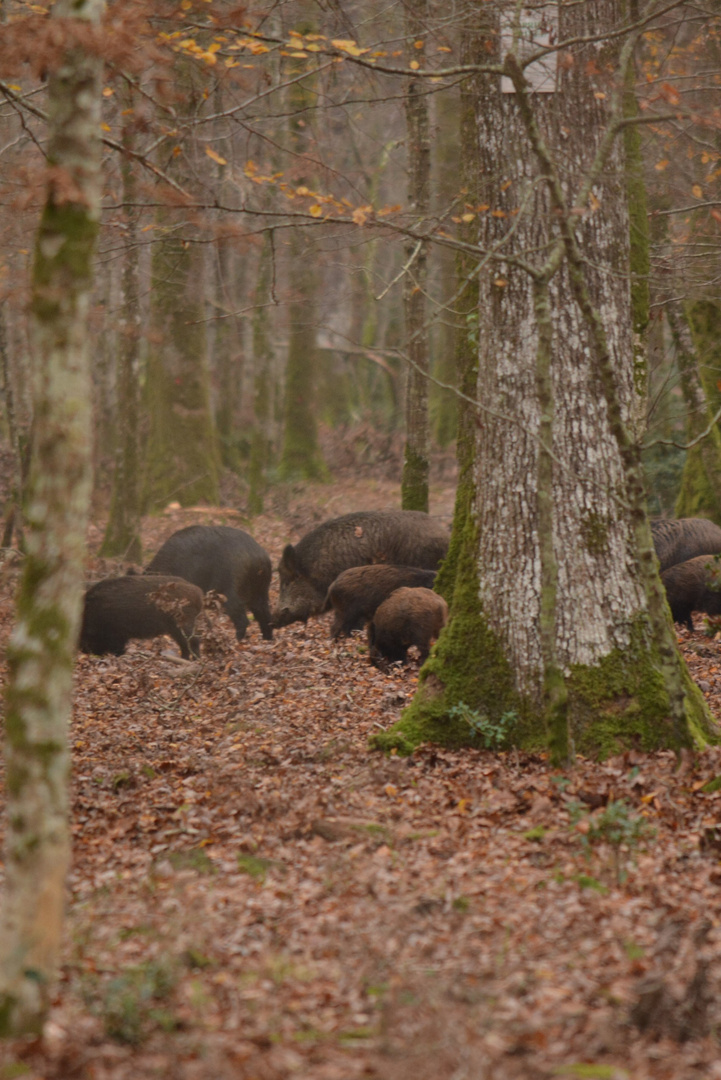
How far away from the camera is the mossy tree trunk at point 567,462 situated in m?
6.69

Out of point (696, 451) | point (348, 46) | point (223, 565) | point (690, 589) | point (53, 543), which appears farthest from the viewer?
point (696, 451)

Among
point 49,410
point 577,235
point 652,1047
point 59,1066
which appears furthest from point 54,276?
point 577,235

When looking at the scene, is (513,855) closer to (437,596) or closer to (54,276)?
(54,276)

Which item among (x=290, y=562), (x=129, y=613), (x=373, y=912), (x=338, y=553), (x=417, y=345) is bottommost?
(x=373, y=912)

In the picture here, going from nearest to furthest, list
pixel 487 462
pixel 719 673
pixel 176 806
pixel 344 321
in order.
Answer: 1. pixel 176 806
2. pixel 487 462
3. pixel 719 673
4. pixel 344 321

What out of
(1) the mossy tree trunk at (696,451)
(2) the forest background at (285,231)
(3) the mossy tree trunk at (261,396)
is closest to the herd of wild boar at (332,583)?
(1) the mossy tree trunk at (696,451)

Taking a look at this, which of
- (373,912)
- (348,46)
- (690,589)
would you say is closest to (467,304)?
(348,46)

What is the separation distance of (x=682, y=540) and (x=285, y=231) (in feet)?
29.2

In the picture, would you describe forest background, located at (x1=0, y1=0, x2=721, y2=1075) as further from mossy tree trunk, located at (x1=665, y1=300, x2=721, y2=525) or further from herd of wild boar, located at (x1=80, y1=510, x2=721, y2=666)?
herd of wild boar, located at (x1=80, y1=510, x2=721, y2=666)

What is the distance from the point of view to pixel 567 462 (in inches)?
265

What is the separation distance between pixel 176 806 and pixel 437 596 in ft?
14.1

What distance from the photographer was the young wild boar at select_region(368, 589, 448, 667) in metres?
9.98

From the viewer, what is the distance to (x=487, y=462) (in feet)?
23.1

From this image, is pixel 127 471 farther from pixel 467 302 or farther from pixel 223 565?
pixel 467 302
